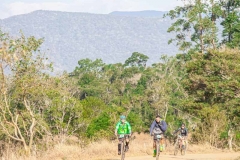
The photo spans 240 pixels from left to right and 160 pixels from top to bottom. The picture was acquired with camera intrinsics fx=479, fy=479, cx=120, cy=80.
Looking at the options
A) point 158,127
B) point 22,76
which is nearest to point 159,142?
point 158,127

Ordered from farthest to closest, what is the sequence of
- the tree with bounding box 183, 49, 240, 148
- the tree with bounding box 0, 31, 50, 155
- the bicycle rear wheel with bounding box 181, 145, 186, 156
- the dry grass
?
the tree with bounding box 183, 49, 240, 148 → the bicycle rear wheel with bounding box 181, 145, 186, 156 → the tree with bounding box 0, 31, 50, 155 → the dry grass

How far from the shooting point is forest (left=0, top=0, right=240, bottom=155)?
71.1ft

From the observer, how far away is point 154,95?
63438mm

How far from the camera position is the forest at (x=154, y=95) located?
21.7 meters

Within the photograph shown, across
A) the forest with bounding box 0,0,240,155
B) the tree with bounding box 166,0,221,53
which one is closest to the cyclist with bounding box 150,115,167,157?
the forest with bounding box 0,0,240,155

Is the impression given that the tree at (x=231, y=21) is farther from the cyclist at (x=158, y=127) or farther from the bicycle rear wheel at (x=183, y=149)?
the cyclist at (x=158, y=127)

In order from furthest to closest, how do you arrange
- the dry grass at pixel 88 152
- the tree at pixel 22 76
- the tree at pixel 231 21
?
the tree at pixel 231 21, the tree at pixel 22 76, the dry grass at pixel 88 152

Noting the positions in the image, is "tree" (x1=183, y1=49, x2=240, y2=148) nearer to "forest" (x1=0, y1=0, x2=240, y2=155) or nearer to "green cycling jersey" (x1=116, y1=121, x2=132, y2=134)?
"forest" (x1=0, y1=0, x2=240, y2=155)

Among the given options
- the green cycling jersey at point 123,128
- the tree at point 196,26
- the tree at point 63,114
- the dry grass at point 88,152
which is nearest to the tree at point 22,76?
the dry grass at point 88,152

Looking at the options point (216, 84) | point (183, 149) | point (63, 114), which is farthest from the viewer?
point (63, 114)

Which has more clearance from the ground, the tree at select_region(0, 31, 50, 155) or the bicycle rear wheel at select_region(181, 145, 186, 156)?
the tree at select_region(0, 31, 50, 155)

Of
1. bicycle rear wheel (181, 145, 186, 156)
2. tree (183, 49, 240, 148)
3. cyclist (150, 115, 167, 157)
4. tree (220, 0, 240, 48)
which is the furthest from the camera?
tree (220, 0, 240, 48)

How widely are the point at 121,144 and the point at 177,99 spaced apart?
167 feet

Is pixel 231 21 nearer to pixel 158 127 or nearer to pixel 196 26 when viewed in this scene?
pixel 196 26
